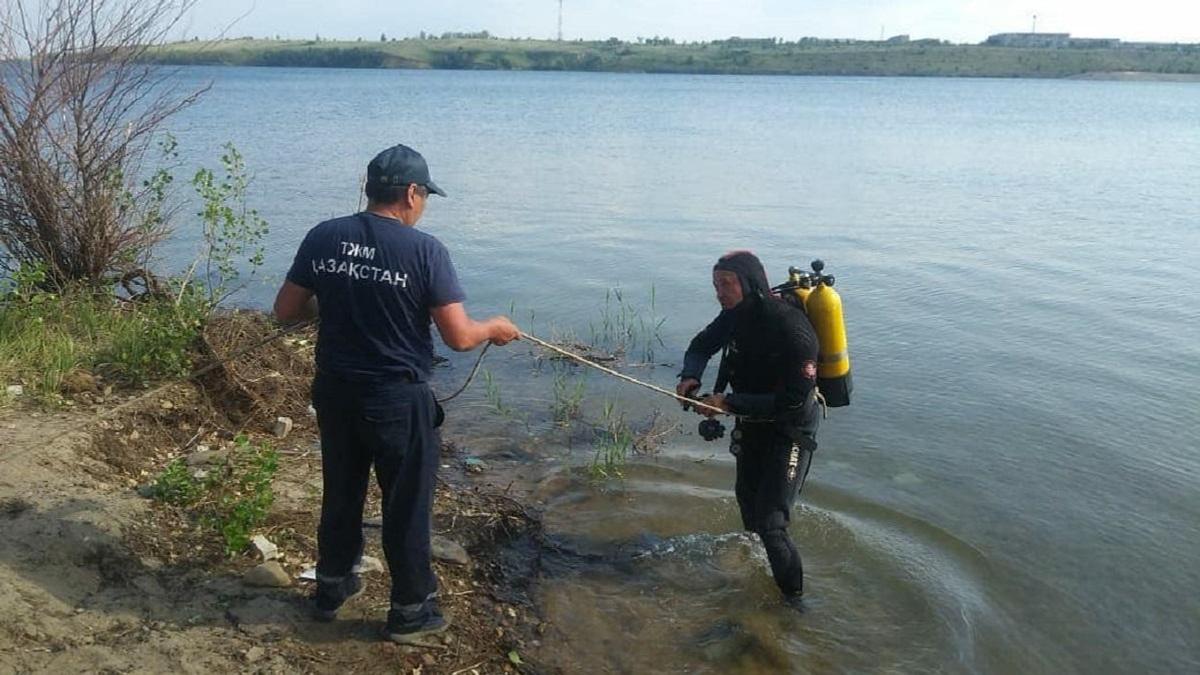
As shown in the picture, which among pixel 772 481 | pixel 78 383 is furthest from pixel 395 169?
pixel 78 383

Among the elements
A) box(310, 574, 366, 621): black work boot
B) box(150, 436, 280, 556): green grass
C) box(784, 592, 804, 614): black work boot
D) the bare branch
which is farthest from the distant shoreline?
box(310, 574, 366, 621): black work boot

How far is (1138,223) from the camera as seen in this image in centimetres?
1909

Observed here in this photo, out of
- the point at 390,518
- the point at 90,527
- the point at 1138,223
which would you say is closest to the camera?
the point at 390,518

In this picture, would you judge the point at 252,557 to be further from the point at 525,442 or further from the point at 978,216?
the point at 978,216

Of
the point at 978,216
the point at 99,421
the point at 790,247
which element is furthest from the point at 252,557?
the point at 978,216

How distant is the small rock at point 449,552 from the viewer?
5.68 meters

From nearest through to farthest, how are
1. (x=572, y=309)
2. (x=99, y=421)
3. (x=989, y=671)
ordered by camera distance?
1. (x=989, y=671)
2. (x=99, y=421)
3. (x=572, y=309)

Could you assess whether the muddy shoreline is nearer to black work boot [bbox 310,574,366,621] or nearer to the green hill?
black work boot [bbox 310,574,366,621]

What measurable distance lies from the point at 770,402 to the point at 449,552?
6.84ft

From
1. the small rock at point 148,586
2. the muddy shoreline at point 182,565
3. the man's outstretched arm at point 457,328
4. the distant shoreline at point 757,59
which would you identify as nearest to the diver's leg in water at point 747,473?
the muddy shoreline at point 182,565

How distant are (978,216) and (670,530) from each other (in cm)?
1526

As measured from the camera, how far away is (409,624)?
4684 millimetres

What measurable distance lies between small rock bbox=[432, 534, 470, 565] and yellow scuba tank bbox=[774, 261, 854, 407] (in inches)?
92.6

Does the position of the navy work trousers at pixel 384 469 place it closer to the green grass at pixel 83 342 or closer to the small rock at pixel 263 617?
the small rock at pixel 263 617
